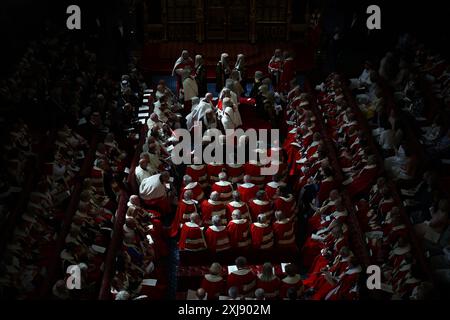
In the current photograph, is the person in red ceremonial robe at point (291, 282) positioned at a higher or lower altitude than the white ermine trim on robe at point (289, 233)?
lower

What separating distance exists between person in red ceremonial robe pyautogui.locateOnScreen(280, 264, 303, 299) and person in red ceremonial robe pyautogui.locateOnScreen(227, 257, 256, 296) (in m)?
0.55

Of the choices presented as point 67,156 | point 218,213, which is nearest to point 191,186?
point 218,213

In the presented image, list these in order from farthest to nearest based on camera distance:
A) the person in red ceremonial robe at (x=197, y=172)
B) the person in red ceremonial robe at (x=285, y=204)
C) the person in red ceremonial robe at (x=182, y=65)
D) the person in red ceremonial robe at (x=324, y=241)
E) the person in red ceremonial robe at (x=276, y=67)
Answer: the person in red ceremonial robe at (x=276, y=67) → the person in red ceremonial robe at (x=182, y=65) → the person in red ceremonial robe at (x=197, y=172) → the person in red ceremonial robe at (x=285, y=204) → the person in red ceremonial robe at (x=324, y=241)

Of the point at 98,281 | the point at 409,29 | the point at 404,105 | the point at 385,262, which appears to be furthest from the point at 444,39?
the point at 98,281

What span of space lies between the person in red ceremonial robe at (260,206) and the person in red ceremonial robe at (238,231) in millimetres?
609

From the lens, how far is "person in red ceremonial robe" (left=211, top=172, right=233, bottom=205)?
16.3 m

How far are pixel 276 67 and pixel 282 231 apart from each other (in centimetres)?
747

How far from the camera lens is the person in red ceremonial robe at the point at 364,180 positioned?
16.8 metres

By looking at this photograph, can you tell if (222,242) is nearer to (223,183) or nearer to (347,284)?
(223,183)

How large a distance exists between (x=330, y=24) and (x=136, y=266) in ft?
43.5

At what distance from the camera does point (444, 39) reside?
855 inches

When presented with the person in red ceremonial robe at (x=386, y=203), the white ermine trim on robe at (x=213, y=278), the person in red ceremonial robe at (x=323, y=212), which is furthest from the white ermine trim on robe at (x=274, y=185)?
the white ermine trim on robe at (x=213, y=278)

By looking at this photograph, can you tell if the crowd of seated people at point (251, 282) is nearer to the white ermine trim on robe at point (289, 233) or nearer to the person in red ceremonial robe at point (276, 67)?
the white ermine trim on robe at point (289, 233)
